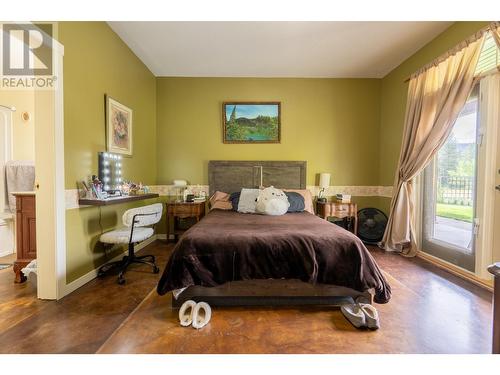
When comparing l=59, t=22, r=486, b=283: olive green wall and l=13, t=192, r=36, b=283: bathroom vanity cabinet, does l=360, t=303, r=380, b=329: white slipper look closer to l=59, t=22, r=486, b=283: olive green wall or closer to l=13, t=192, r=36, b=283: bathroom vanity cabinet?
l=59, t=22, r=486, b=283: olive green wall

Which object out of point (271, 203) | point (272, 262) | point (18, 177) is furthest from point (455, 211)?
point (18, 177)

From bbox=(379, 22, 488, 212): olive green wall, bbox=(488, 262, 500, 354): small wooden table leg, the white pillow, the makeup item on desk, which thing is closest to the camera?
bbox=(488, 262, 500, 354): small wooden table leg

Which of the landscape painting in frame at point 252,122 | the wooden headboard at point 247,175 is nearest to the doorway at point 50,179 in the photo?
the wooden headboard at point 247,175

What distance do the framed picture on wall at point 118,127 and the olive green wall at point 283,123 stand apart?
2.87ft

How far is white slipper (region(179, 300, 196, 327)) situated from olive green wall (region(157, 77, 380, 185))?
7.99 ft

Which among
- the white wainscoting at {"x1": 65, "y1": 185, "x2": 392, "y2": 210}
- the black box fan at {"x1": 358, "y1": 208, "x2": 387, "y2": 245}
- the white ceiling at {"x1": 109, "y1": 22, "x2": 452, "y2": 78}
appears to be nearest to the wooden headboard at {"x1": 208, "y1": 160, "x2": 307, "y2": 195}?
the white wainscoting at {"x1": 65, "y1": 185, "x2": 392, "y2": 210}

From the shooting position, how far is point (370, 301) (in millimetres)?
1861

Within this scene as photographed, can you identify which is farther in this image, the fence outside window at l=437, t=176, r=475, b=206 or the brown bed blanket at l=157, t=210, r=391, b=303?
the fence outside window at l=437, t=176, r=475, b=206

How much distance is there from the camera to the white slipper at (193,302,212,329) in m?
1.62

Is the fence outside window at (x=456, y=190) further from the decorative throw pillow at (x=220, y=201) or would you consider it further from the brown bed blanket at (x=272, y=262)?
the decorative throw pillow at (x=220, y=201)

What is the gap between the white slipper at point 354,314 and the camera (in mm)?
1603

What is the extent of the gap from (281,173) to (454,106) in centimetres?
229

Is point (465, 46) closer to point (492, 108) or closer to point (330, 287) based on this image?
point (492, 108)
